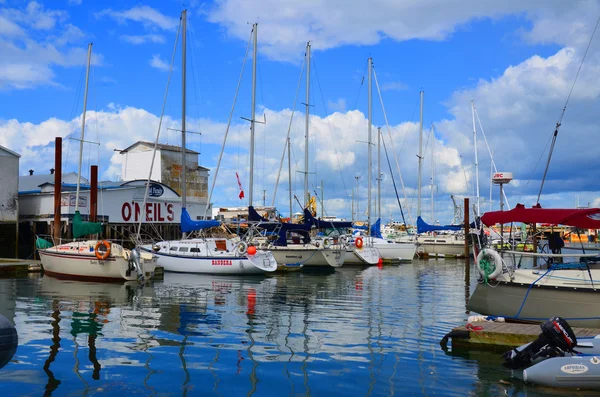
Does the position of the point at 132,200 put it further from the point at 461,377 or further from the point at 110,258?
the point at 461,377

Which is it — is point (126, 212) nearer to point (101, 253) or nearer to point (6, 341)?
point (101, 253)

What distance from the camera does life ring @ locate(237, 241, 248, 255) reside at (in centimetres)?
3486

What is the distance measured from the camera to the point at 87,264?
30.6 metres

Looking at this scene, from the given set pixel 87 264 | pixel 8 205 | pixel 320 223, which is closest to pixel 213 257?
pixel 87 264

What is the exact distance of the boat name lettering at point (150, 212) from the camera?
52.2 metres

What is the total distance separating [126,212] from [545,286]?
43.1 metres

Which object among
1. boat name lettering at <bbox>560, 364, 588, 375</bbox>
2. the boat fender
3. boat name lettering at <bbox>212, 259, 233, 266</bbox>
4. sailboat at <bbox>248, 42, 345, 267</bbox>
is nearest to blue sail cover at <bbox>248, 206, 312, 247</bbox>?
sailboat at <bbox>248, 42, 345, 267</bbox>

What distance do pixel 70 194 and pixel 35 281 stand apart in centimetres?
1776

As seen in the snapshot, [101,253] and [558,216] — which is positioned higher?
[558,216]

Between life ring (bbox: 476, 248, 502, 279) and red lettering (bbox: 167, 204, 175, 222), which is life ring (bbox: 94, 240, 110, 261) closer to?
life ring (bbox: 476, 248, 502, 279)

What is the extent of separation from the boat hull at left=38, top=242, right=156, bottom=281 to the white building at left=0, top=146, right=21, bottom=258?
14.0m

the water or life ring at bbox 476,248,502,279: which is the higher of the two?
life ring at bbox 476,248,502,279

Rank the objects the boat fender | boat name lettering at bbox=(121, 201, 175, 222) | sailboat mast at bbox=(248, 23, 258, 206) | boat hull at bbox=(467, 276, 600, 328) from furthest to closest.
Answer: boat name lettering at bbox=(121, 201, 175, 222), sailboat mast at bbox=(248, 23, 258, 206), boat hull at bbox=(467, 276, 600, 328), the boat fender

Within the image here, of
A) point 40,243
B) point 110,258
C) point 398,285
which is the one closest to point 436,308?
point 398,285
